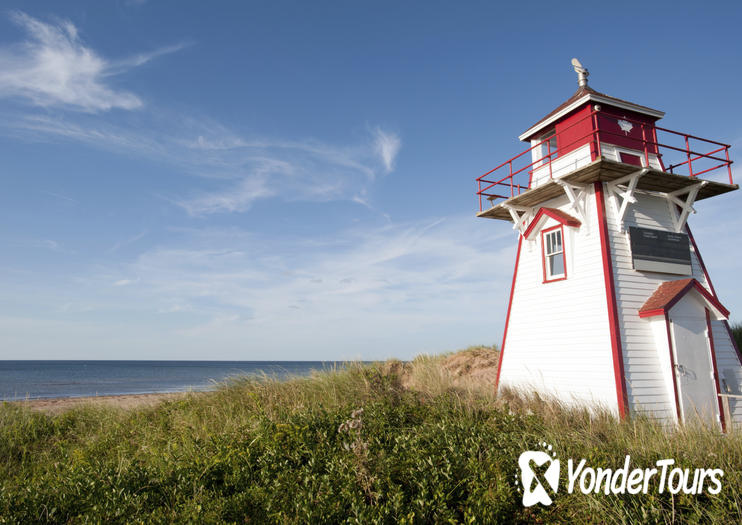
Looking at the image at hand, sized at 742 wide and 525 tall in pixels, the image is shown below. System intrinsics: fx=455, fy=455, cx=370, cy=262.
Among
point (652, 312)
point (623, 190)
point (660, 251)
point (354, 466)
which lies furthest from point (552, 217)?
point (354, 466)

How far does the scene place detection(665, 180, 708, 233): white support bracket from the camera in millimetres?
13076

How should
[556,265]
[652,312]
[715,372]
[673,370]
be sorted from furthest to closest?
[556,265]
[715,372]
[652,312]
[673,370]

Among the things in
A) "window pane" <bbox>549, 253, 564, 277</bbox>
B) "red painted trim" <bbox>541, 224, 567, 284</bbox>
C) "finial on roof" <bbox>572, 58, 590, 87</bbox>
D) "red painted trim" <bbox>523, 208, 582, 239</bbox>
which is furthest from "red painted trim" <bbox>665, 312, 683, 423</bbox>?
"finial on roof" <bbox>572, 58, 590, 87</bbox>

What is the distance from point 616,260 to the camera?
477 inches

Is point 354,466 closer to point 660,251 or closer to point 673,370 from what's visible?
point 673,370

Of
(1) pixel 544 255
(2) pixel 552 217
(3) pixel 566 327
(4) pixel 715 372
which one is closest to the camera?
(4) pixel 715 372

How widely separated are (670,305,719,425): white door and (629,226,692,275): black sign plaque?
1311mm

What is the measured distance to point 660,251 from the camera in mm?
12852

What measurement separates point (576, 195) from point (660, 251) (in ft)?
9.18

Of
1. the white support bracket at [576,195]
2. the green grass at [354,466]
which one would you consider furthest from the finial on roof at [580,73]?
the green grass at [354,466]

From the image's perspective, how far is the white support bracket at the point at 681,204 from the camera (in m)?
13.1

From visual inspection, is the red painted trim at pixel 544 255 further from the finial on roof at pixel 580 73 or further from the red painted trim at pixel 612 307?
the finial on roof at pixel 580 73

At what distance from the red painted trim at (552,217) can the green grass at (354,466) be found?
16.7 ft

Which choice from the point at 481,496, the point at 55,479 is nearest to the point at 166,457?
the point at 55,479
